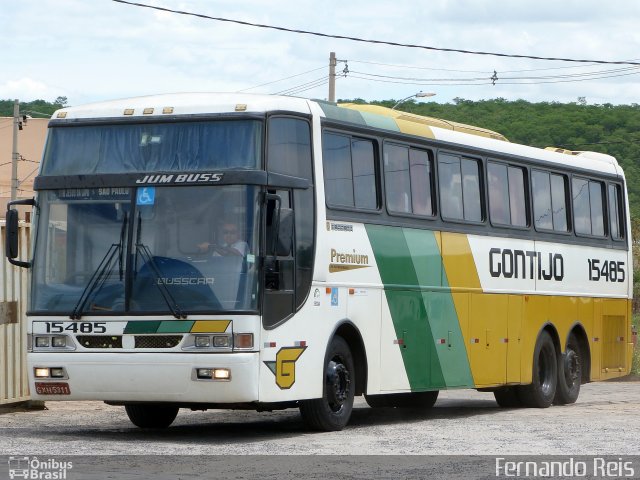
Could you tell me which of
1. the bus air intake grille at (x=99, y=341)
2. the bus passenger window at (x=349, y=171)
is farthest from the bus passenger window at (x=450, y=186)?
the bus air intake grille at (x=99, y=341)

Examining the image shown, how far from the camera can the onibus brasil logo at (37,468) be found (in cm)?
1109

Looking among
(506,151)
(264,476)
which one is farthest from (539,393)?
(264,476)

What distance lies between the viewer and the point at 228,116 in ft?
48.2

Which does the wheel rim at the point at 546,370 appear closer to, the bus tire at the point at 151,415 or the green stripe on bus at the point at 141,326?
the bus tire at the point at 151,415

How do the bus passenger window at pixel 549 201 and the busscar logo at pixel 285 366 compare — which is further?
the bus passenger window at pixel 549 201

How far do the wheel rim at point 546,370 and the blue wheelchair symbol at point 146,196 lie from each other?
329 inches

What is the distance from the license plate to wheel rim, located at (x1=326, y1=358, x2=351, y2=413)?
2714 millimetres

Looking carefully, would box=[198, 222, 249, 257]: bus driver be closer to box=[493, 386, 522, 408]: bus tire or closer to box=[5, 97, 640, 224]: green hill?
box=[493, 386, 522, 408]: bus tire

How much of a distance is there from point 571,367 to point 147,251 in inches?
374

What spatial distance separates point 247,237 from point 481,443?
9.86ft

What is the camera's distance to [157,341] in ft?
46.9

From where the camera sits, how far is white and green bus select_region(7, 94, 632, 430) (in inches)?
559

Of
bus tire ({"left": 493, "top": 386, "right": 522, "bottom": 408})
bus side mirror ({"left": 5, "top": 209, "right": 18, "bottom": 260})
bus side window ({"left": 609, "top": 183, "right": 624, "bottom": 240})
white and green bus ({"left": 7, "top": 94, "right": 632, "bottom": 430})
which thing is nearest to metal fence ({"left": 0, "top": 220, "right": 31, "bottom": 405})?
white and green bus ({"left": 7, "top": 94, "right": 632, "bottom": 430})

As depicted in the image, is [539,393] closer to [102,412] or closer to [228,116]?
[102,412]
